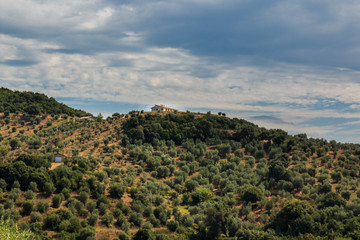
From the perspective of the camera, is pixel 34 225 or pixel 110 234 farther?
pixel 110 234

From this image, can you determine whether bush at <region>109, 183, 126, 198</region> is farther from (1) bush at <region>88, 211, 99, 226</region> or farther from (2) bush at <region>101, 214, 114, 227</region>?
(1) bush at <region>88, 211, 99, 226</region>

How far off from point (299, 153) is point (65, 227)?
3043 inches

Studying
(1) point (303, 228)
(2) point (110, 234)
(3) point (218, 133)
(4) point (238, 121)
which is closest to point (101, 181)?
(2) point (110, 234)

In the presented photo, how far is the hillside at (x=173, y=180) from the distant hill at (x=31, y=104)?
430cm

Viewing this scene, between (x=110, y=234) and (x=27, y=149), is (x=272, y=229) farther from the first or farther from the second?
(x=27, y=149)

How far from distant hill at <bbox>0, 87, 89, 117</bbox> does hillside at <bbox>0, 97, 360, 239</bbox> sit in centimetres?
430

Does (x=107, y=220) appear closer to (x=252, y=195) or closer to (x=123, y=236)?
(x=123, y=236)

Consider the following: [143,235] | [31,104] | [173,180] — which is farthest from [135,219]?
[31,104]

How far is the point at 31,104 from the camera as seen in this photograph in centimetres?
13812

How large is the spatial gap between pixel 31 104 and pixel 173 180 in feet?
310

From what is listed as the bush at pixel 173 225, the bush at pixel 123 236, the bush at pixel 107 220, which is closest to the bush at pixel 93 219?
the bush at pixel 107 220

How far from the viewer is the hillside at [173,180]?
49.6 metres

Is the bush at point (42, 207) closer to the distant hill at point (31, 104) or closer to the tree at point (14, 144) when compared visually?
the tree at point (14, 144)

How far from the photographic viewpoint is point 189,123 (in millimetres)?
119500
